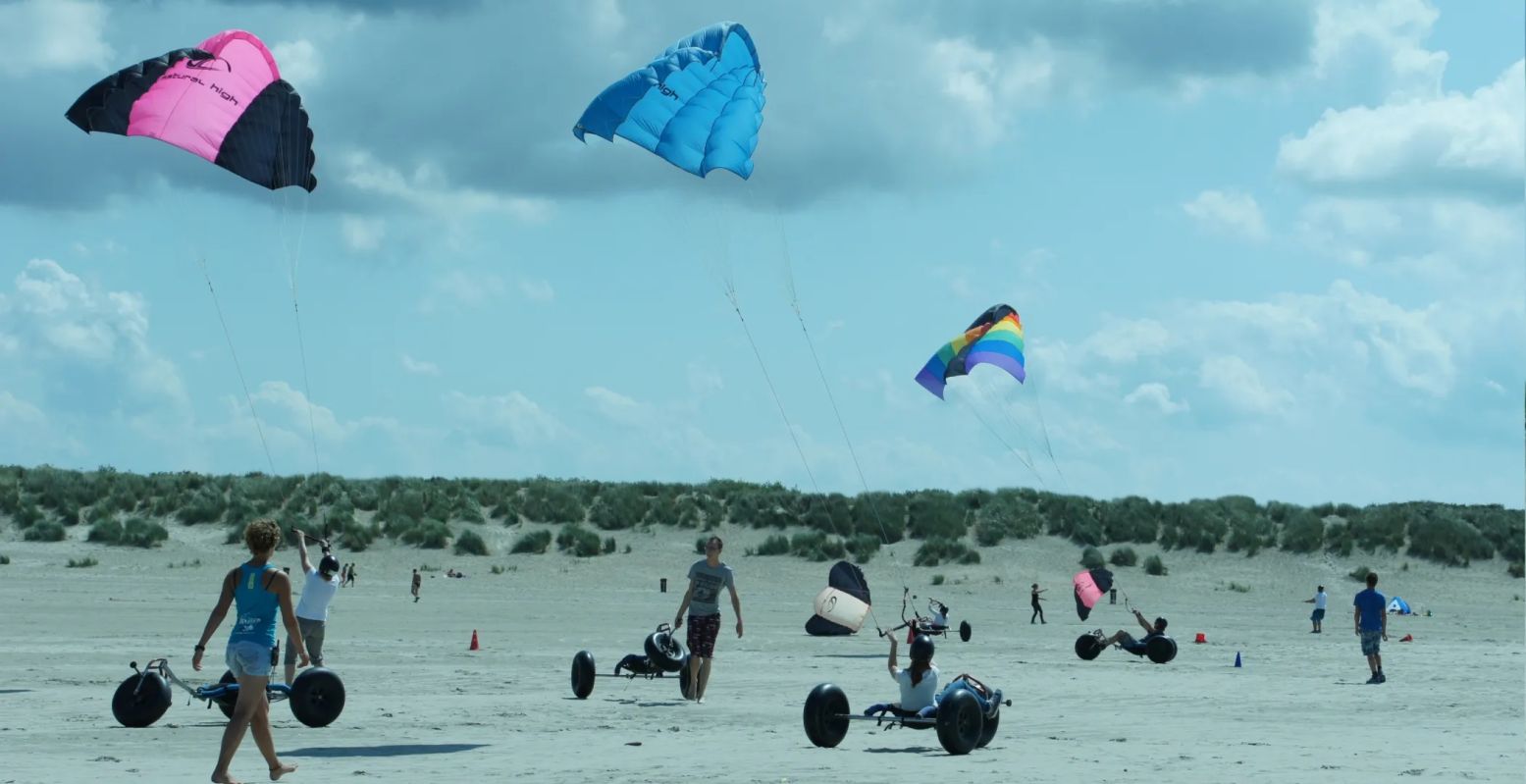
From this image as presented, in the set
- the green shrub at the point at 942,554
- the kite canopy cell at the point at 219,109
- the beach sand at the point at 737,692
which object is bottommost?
the beach sand at the point at 737,692

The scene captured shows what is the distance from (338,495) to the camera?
178ft

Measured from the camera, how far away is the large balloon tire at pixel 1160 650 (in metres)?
22.3

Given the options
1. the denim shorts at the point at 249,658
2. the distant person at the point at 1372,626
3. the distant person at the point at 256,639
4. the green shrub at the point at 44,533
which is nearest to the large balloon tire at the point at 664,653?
the distant person at the point at 256,639

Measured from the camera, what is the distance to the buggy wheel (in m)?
22.7

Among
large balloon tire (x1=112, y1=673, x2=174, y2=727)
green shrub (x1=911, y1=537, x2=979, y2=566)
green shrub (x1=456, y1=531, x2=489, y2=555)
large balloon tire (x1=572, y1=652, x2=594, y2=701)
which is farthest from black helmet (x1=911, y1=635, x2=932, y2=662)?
green shrub (x1=911, y1=537, x2=979, y2=566)

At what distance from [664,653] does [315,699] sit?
5.11 m

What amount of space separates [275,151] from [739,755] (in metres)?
10.1

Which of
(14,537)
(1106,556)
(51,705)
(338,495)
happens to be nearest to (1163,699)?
(51,705)

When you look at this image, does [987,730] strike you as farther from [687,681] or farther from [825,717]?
[687,681]

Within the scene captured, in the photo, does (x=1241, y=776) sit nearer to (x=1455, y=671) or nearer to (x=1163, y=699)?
(x=1163, y=699)

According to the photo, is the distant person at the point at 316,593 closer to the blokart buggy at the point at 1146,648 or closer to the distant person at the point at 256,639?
the distant person at the point at 256,639

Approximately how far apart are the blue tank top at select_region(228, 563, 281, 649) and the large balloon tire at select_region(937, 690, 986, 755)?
4.63 meters

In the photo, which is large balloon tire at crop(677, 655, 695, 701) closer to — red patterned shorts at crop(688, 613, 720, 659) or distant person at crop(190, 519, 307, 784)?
red patterned shorts at crop(688, 613, 720, 659)

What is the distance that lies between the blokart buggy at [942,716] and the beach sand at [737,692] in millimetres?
135
